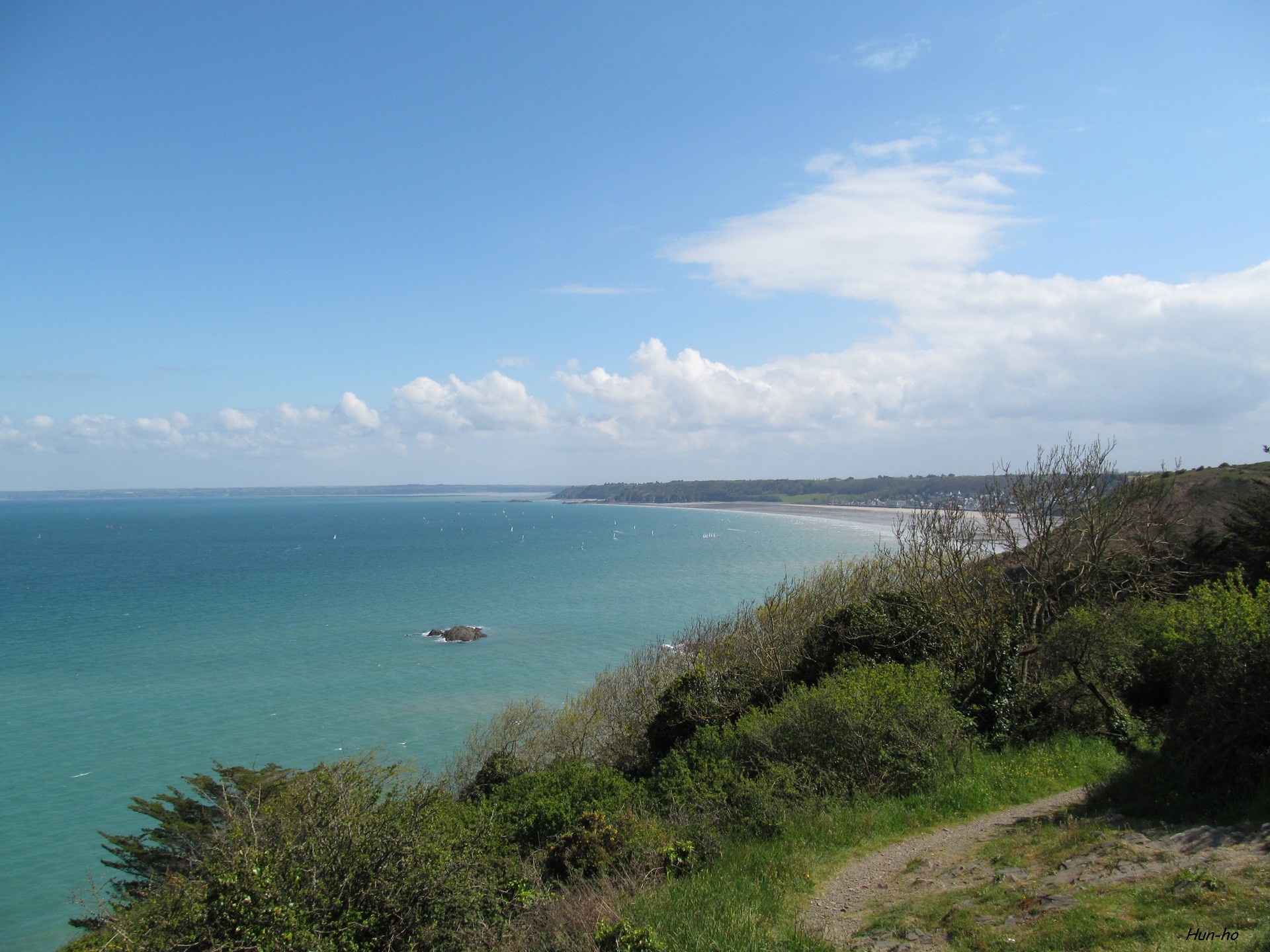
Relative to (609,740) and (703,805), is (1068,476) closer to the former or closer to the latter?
(703,805)

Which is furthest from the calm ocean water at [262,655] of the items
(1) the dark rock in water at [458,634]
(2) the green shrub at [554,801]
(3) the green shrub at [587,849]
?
(3) the green shrub at [587,849]

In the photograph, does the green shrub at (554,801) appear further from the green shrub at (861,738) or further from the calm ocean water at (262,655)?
the calm ocean water at (262,655)

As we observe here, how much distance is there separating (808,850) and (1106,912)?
180 inches

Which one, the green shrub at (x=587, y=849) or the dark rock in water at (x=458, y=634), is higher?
the green shrub at (x=587, y=849)

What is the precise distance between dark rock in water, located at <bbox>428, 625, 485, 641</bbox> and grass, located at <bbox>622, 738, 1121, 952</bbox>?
4207 cm

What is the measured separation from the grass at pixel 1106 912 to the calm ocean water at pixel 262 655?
2360 cm

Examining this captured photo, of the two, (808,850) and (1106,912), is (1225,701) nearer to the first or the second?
(1106,912)

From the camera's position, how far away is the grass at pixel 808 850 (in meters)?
7.98

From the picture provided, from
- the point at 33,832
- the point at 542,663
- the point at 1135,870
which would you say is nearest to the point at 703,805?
the point at 1135,870

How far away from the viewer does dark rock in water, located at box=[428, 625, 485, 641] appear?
170 feet

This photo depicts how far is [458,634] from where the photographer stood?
172 ft

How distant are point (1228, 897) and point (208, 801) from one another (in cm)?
2613

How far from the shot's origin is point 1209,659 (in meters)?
10.6

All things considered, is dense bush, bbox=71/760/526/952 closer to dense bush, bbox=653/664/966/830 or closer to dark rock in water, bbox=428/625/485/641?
dense bush, bbox=653/664/966/830
